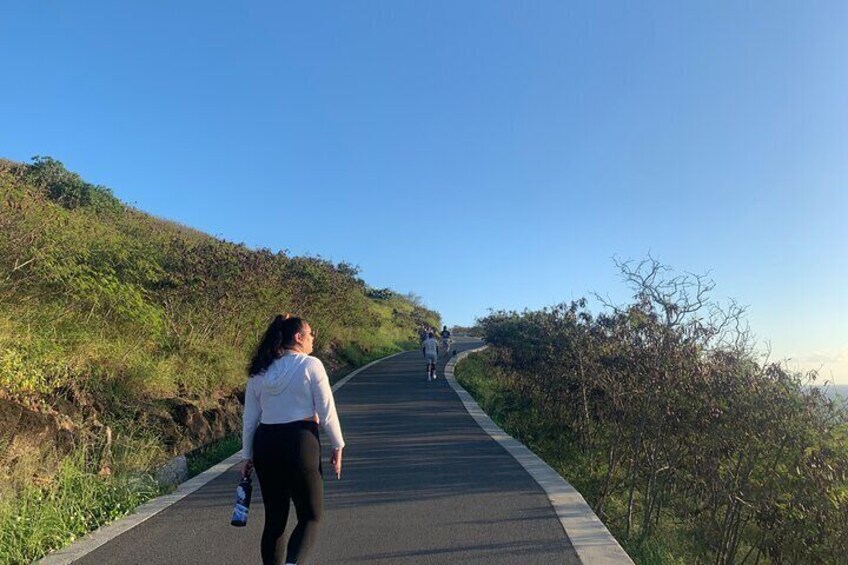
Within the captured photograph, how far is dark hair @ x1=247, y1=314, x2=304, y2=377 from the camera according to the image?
3695 millimetres

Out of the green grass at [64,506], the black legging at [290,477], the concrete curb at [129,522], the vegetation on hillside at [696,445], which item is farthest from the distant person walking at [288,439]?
the vegetation on hillside at [696,445]

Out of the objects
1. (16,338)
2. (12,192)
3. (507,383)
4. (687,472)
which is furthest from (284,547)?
(507,383)

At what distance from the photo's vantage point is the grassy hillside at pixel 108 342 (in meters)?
6.01

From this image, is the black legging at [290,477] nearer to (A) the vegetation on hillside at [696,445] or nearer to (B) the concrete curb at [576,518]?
(B) the concrete curb at [576,518]

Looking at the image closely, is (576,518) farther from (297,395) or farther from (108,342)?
(108,342)

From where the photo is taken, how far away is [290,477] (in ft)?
11.4

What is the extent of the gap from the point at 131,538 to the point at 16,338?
8.93ft

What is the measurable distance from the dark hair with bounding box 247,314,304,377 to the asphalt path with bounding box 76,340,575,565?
1635 mm

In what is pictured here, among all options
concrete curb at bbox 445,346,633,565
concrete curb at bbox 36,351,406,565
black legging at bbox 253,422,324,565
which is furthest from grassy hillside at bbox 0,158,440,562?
concrete curb at bbox 445,346,633,565

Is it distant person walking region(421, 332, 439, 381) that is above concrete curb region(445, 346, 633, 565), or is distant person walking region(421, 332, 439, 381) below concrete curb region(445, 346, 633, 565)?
above

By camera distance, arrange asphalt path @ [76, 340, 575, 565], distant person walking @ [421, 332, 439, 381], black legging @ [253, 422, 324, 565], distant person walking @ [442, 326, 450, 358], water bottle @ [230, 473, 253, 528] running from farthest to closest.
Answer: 1. distant person walking @ [442, 326, 450, 358]
2. distant person walking @ [421, 332, 439, 381]
3. asphalt path @ [76, 340, 575, 565]
4. water bottle @ [230, 473, 253, 528]
5. black legging @ [253, 422, 324, 565]

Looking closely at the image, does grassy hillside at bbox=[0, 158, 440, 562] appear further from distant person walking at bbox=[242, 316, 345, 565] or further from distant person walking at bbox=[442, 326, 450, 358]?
distant person walking at bbox=[442, 326, 450, 358]

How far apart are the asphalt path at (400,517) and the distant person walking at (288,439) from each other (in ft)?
3.17

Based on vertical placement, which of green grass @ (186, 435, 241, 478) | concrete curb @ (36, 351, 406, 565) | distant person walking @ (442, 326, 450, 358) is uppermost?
distant person walking @ (442, 326, 450, 358)
